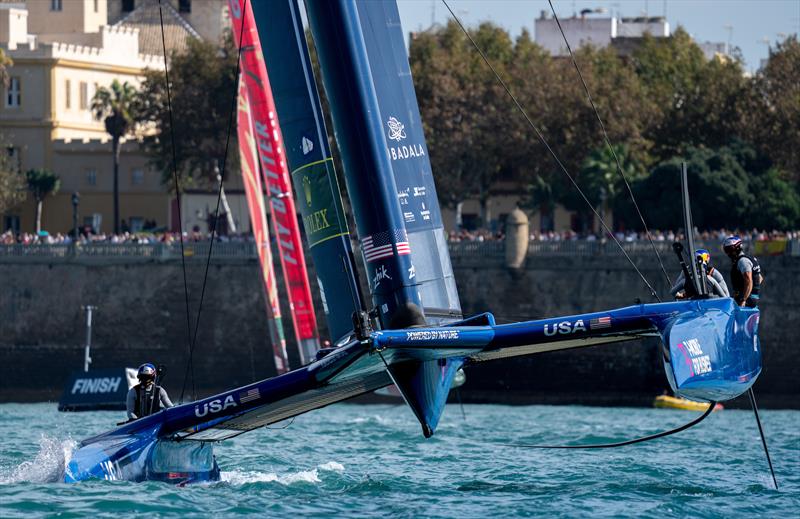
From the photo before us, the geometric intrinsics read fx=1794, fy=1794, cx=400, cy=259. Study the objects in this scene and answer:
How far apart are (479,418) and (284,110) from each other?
60.0 feet

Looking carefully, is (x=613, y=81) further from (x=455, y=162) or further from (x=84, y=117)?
(x=84, y=117)

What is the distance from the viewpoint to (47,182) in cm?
7006

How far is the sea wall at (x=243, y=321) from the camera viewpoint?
47688 mm

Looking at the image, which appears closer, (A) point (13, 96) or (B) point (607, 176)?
(B) point (607, 176)

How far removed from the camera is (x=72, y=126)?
243 ft

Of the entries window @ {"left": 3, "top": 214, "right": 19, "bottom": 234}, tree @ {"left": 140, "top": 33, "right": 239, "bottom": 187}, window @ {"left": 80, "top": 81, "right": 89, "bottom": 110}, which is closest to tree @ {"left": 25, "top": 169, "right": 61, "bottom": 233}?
window @ {"left": 3, "top": 214, "right": 19, "bottom": 234}

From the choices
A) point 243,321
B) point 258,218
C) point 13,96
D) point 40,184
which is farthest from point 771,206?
point 13,96

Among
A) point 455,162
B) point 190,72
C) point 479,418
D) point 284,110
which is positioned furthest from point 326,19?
point 190,72

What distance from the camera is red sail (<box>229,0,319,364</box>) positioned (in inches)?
1155

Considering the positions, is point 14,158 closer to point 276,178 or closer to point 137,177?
point 137,177

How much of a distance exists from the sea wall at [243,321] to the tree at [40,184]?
15.5 meters

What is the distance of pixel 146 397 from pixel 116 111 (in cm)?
5109

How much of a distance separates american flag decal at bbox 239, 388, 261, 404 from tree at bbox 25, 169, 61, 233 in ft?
171

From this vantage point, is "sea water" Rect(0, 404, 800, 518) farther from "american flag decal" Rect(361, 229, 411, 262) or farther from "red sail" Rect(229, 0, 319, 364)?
"american flag decal" Rect(361, 229, 411, 262)
